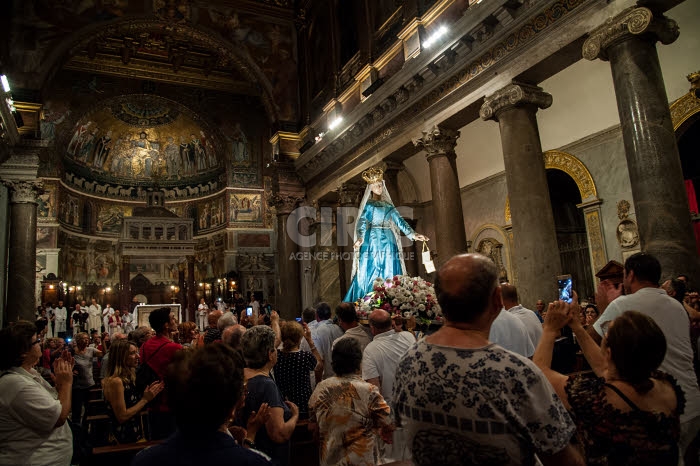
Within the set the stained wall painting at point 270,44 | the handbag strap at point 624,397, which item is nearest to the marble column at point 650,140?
the handbag strap at point 624,397

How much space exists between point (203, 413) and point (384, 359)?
2.39 meters

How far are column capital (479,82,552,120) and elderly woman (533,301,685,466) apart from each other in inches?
288

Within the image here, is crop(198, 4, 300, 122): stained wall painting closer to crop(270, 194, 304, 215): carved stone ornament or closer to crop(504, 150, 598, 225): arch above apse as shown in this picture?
crop(270, 194, 304, 215): carved stone ornament

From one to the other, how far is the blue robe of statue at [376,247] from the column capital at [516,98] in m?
2.80

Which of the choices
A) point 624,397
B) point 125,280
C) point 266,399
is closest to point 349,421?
point 266,399

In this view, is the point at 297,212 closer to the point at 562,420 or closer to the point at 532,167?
the point at 532,167

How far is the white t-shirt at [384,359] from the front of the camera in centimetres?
380

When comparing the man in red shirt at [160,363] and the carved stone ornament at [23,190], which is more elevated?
the carved stone ornament at [23,190]

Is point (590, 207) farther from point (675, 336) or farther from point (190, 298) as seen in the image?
point (190, 298)

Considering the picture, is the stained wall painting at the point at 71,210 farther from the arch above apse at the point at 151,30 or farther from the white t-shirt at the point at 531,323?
the white t-shirt at the point at 531,323

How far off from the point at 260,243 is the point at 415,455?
24.1 meters

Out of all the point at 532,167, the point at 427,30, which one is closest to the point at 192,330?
the point at 532,167

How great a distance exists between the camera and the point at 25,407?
2.76 metres

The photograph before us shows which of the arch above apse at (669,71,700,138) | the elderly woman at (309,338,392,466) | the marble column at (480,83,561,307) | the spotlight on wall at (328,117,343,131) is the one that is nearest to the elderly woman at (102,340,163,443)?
the elderly woman at (309,338,392,466)
